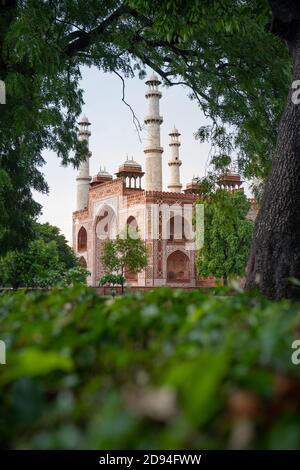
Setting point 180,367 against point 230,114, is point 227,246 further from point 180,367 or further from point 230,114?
point 180,367

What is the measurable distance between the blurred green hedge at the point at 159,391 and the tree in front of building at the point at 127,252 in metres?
34.7

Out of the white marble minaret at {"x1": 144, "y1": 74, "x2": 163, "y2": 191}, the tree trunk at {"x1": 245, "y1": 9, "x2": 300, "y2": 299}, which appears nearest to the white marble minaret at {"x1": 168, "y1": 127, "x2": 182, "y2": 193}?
the white marble minaret at {"x1": 144, "y1": 74, "x2": 163, "y2": 191}

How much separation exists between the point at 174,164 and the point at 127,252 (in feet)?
44.4

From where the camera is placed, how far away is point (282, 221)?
16.1ft

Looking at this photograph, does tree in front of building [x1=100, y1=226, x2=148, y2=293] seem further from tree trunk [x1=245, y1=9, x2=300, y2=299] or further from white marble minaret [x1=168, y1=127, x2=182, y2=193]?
tree trunk [x1=245, y1=9, x2=300, y2=299]

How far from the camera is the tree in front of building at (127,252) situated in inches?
1419

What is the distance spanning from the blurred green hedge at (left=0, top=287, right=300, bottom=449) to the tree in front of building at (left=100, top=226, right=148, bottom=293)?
34.7 metres

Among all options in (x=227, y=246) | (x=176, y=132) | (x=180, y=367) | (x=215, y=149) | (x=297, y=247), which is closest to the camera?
(x=180, y=367)

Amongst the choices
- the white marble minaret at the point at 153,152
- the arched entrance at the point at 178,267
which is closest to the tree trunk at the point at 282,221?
the arched entrance at the point at 178,267

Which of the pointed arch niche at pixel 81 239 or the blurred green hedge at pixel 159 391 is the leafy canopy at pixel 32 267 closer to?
the pointed arch niche at pixel 81 239

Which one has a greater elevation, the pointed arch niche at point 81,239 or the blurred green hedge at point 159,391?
the pointed arch niche at point 81,239

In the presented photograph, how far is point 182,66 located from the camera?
1070cm

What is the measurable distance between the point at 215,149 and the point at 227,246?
76.9ft

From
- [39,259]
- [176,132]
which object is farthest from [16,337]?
[176,132]
